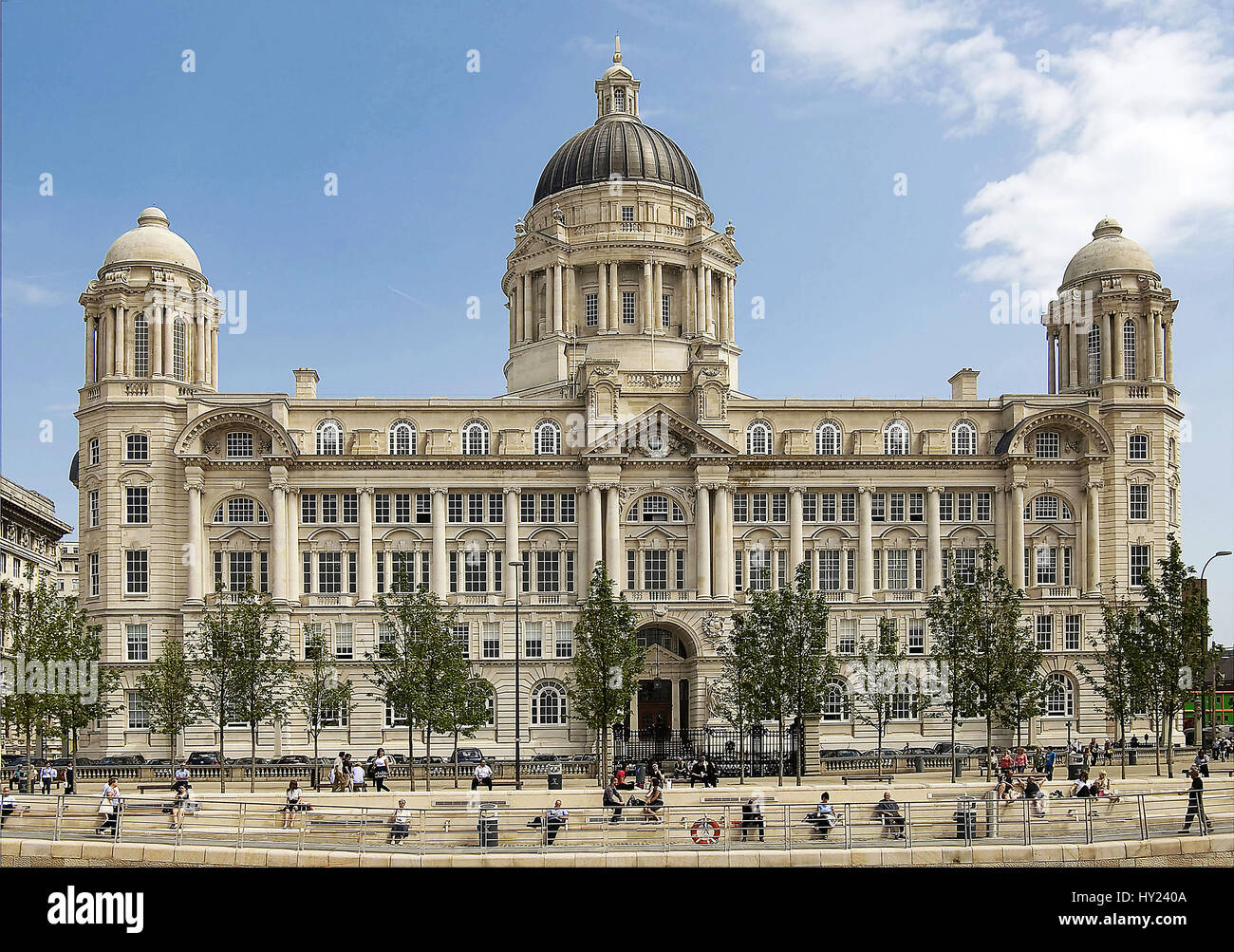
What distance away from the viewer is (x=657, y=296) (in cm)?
9569

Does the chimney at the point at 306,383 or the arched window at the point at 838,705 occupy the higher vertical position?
the chimney at the point at 306,383

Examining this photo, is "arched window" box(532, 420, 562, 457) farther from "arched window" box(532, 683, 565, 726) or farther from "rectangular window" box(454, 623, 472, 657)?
"arched window" box(532, 683, 565, 726)

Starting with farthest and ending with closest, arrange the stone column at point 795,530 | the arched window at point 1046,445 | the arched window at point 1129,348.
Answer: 1. the arched window at point 1129,348
2. the arched window at point 1046,445
3. the stone column at point 795,530

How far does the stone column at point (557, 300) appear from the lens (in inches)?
3735

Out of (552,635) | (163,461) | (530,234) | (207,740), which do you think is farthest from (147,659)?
(530,234)

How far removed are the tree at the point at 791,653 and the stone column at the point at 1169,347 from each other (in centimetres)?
3568

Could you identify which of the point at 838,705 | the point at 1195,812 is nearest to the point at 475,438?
the point at 838,705

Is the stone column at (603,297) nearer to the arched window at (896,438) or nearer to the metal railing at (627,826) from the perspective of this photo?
the arched window at (896,438)

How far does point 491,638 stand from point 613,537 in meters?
9.29

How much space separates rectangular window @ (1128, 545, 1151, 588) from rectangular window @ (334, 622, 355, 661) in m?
46.9

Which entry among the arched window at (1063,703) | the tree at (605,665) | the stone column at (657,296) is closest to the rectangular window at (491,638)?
the tree at (605,665)

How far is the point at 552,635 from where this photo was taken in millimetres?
79688
